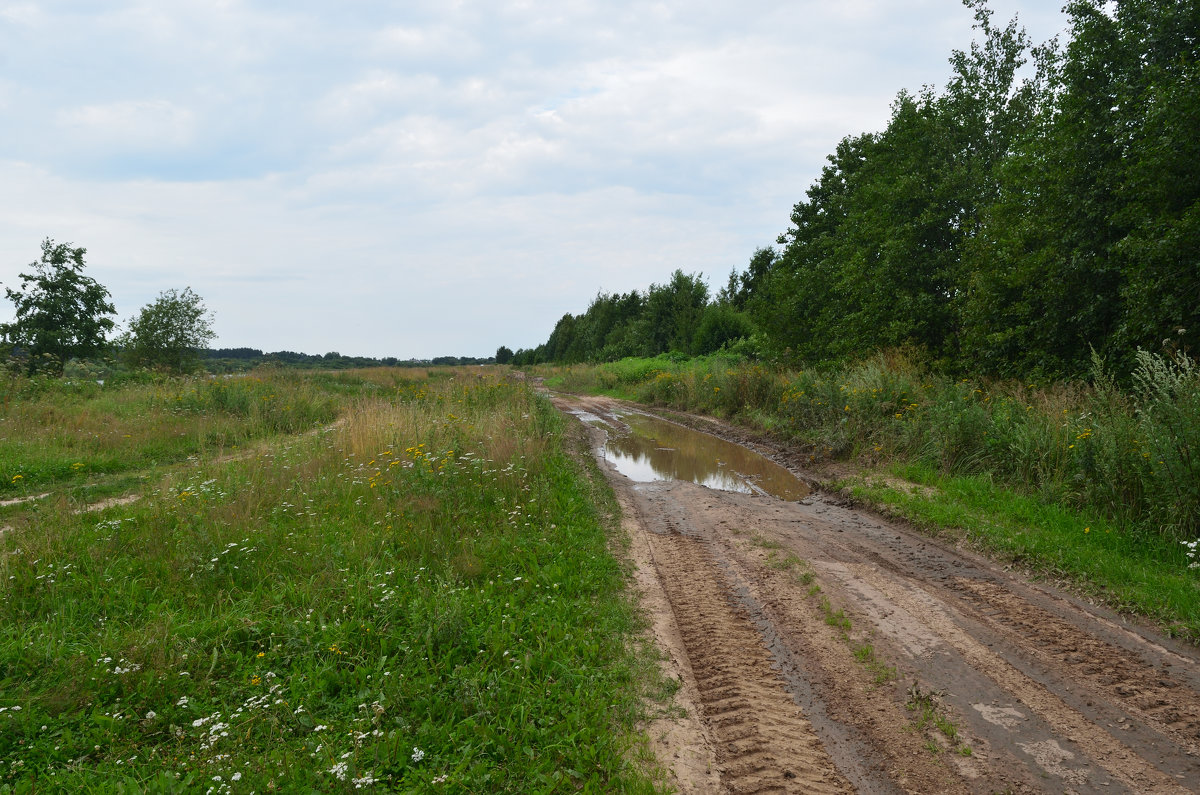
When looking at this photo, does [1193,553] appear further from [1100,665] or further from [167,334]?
[167,334]

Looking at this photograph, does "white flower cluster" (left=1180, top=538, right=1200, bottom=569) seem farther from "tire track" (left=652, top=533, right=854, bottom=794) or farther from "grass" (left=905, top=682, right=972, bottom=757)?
"tire track" (left=652, top=533, right=854, bottom=794)

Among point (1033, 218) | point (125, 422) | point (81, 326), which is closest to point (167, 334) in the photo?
point (81, 326)

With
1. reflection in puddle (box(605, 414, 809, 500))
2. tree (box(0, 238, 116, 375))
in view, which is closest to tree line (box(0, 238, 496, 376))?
tree (box(0, 238, 116, 375))

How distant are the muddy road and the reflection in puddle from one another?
332 cm

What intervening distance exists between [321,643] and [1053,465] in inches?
325

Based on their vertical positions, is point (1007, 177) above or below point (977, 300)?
above

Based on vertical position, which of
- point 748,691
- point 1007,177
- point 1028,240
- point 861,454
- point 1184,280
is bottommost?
point 748,691

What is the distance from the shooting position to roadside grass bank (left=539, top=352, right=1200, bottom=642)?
557 centimetres

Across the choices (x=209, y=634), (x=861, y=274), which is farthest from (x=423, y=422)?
(x=861, y=274)

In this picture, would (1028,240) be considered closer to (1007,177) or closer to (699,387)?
(1007,177)

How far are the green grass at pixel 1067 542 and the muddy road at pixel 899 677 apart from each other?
328mm

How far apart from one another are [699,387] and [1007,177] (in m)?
10.8

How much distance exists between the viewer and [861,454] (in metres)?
11.1

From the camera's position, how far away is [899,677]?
12.9 ft
